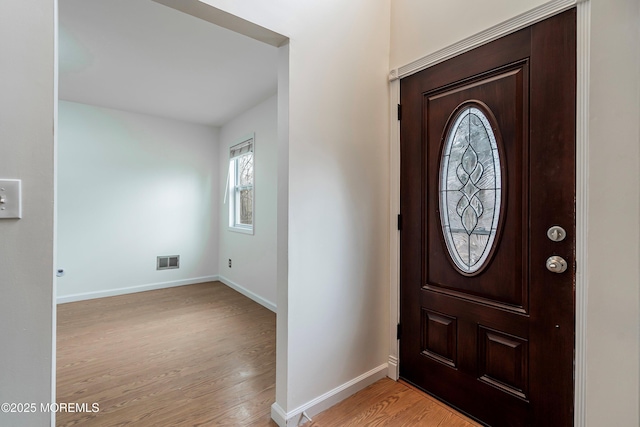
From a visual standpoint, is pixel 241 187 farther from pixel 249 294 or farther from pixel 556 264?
pixel 556 264

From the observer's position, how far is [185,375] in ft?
6.92

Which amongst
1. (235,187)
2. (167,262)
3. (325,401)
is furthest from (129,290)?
(325,401)

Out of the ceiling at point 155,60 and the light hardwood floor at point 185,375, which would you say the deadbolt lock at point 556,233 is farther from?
the ceiling at point 155,60

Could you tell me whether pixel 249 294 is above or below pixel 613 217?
below

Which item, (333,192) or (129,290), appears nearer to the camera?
(333,192)

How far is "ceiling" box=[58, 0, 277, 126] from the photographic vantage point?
6.78 feet

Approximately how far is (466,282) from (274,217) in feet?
7.53

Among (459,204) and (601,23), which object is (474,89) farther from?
(459,204)

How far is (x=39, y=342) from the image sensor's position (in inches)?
38.7

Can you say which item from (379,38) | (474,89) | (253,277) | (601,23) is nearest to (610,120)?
(601,23)

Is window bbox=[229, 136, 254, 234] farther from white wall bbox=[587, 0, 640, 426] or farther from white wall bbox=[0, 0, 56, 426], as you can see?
white wall bbox=[587, 0, 640, 426]

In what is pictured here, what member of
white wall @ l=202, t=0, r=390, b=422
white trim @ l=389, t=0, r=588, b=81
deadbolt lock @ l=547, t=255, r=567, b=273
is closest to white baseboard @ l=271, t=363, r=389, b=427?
white wall @ l=202, t=0, r=390, b=422

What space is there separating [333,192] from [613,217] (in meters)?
1.25

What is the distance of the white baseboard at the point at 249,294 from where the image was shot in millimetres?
3508
